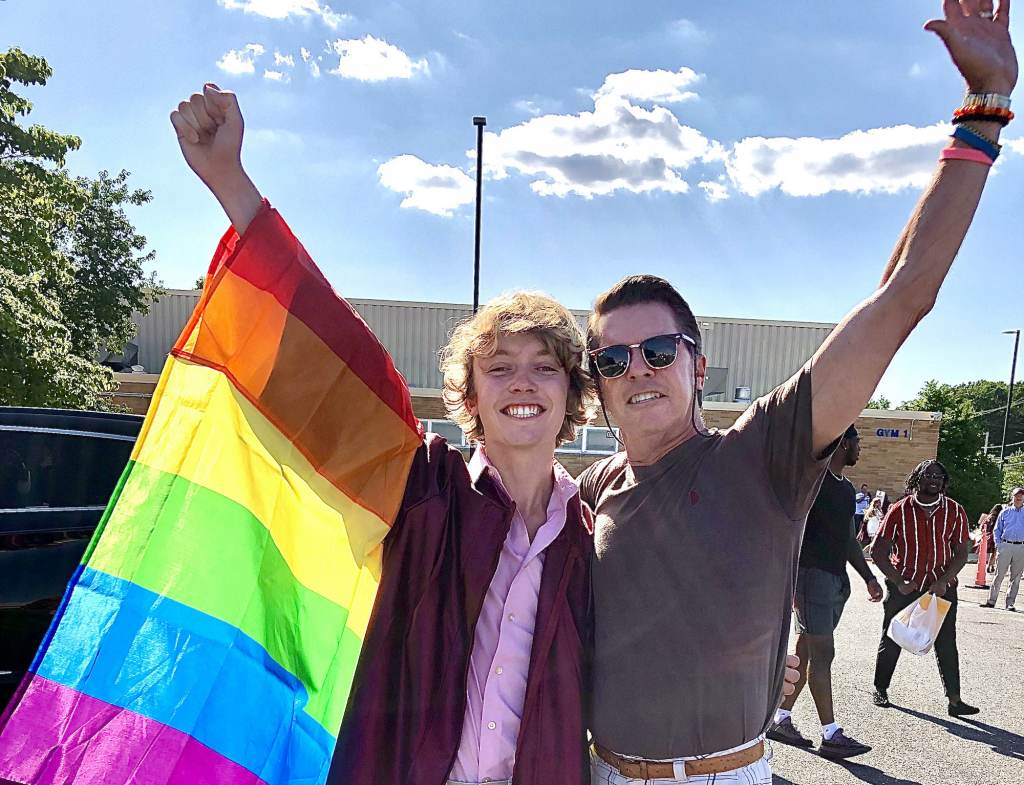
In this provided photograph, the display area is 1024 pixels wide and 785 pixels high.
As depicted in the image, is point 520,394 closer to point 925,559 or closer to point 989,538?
point 925,559

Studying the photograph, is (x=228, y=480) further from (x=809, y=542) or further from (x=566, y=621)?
(x=809, y=542)

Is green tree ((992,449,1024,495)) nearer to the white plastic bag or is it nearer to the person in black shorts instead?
the white plastic bag

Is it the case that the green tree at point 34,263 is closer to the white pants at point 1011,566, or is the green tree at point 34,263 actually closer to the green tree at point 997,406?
the white pants at point 1011,566

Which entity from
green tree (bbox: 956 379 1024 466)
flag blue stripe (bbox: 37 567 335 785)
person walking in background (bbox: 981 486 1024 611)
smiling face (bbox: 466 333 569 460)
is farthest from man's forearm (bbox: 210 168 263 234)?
green tree (bbox: 956 379 1024 466)

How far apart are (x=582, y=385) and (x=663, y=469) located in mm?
394

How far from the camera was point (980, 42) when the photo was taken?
69.5 inches

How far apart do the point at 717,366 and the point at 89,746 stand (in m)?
27.5

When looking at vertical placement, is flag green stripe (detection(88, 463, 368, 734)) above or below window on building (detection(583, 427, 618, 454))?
above

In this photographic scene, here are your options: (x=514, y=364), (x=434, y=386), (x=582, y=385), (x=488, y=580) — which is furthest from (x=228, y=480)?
(x=434, y=386)

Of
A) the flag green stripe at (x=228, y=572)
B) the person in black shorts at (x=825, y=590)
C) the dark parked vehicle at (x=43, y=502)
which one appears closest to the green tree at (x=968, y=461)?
the person in black shorts at (x=825, y=590)

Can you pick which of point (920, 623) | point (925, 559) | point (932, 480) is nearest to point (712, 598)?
point (920, 623)

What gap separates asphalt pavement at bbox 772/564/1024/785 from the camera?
194 inches

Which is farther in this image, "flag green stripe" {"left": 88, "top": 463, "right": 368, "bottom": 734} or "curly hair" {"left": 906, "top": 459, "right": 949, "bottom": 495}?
"curly hair" {"left": 906, "top": 459, "right": 949, "bottom": 495}

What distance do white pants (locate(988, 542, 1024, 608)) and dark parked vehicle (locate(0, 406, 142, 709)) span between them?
39.7 ft
